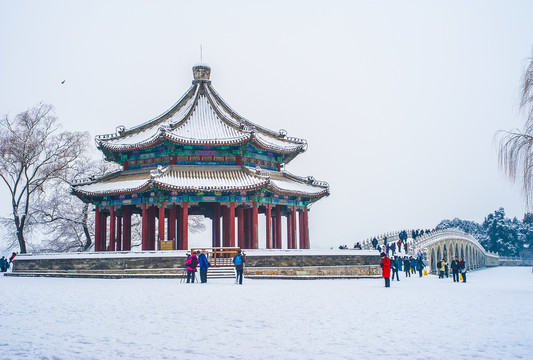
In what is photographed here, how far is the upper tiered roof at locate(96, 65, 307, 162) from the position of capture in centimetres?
3028

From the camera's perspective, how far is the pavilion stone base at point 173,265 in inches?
992

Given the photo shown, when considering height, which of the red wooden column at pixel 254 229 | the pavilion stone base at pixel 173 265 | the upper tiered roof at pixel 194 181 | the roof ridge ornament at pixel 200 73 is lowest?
the pavilion stone base at pixel 173 265

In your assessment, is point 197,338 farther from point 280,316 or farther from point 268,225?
point 268,225

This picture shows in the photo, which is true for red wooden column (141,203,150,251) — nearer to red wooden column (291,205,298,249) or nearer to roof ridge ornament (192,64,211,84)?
red wooden column (291,205,298,249)

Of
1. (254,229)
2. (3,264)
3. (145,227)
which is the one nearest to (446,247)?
(254,229)

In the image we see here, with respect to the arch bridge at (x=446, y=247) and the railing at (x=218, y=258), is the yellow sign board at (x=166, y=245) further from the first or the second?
the arch bridge at (x=446, y=247)

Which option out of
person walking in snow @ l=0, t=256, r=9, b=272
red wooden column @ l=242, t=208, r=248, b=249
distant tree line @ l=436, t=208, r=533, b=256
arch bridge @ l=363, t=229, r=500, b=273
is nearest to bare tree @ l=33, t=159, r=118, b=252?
person walking in snow @ l=0, t=256, r=9, b=272

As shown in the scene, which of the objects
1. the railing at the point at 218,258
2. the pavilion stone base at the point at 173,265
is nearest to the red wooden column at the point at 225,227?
the railing at the point at 218,258

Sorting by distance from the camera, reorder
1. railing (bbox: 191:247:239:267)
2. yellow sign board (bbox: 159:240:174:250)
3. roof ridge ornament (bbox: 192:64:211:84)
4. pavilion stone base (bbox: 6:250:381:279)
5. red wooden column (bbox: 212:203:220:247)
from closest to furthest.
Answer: pavilion stone base (bbox: 6:250:381:279) < railing (bbox: 191:247:239:267) < yellow sign board (bbox: 159:240:174:250) < red wooden column (bbox: 212:203:220:247) < roof ridge ornament (bbox: 192:64:211:84)

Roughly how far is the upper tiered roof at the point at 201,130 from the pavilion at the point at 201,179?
0.20 feet

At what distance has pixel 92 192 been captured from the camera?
30078 millimetres

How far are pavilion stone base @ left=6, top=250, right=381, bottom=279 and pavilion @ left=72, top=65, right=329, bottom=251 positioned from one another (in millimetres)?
2228

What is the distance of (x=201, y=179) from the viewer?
29.5 metres

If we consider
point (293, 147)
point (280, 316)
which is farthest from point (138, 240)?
point (280, 316)
